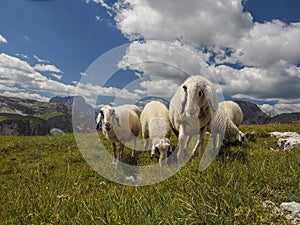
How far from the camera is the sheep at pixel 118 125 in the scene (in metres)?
11.8

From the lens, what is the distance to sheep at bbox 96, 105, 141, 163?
38.5 feet

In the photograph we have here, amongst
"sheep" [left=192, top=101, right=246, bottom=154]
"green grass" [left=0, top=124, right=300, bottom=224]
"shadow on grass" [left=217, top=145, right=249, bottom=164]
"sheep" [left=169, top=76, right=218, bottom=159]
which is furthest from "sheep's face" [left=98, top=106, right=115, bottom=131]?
"green grass" [left=0, top=124, right=300, bottom=224]

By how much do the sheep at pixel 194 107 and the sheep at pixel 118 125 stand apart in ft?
9.96

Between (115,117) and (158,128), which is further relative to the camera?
(115,117)

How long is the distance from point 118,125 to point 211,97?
5340 mm

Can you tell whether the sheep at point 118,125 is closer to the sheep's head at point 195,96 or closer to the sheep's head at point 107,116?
the sheep's head at point 107,116

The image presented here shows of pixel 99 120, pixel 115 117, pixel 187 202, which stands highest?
pixel 115 117

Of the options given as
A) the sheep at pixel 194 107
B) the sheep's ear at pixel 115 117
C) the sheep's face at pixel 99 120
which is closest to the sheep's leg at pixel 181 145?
the sheep at pixel 194 107

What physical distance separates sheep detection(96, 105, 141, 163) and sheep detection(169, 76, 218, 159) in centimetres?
304

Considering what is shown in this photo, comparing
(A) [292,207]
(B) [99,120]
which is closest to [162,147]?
(B) [99,120]

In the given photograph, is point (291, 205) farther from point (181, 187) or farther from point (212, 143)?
point (212, 143)

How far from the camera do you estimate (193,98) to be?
8.61m

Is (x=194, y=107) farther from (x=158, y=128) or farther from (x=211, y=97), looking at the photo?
(x=158, y=128)

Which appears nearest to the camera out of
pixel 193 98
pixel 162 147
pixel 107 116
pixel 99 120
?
pixel 193 98
